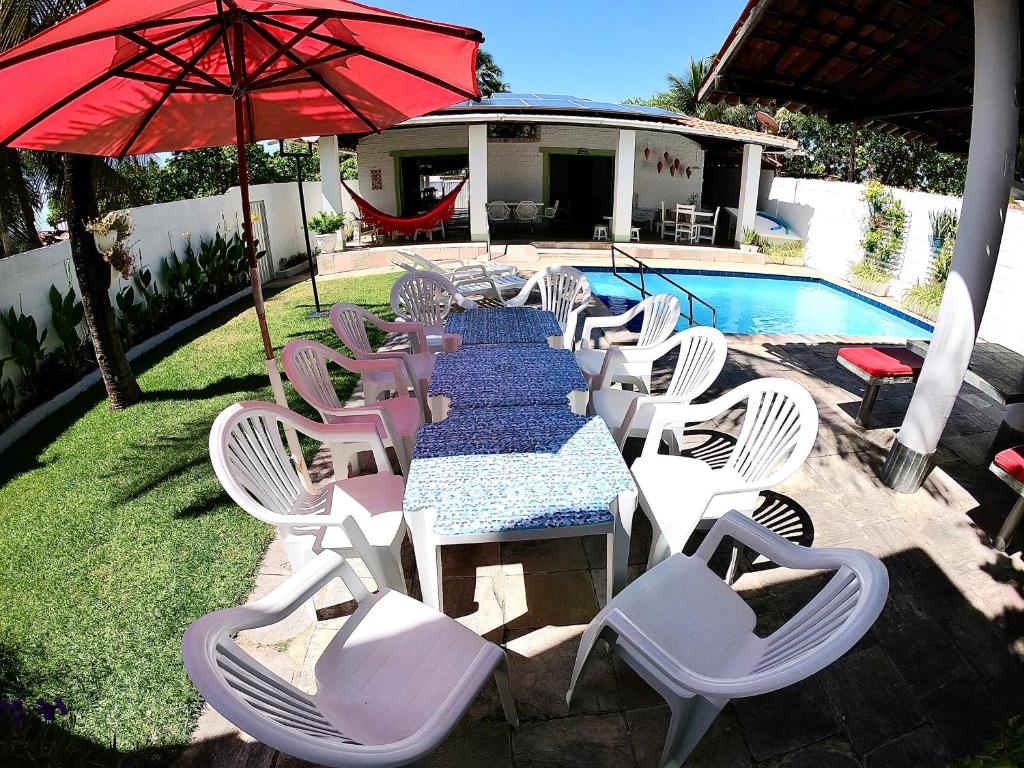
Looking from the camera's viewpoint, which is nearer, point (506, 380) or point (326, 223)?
point (506, 380)

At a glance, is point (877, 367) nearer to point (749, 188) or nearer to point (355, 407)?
point (355, 407)

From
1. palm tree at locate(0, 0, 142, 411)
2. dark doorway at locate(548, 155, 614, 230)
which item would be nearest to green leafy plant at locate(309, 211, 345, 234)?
palm tree at locate(0, 0, 142, 411)

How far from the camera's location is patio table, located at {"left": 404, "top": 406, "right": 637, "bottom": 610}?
5.99 feet

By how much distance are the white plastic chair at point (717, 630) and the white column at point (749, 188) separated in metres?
12.4

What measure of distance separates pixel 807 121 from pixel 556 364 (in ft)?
86.6

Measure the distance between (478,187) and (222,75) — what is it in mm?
9551

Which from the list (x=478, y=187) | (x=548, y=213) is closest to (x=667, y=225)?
(x=548, y=213)

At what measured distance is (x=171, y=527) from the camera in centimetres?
282

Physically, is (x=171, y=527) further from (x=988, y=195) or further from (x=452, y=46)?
(x=988, y=195)

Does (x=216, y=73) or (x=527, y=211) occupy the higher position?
(x=216, y=73)

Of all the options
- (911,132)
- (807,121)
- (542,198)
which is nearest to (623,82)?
(807,121)

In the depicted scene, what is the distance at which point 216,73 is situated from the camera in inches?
104

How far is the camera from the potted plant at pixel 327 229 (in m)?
11.0

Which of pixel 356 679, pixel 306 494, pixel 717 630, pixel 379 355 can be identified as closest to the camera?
pixel 356 679
